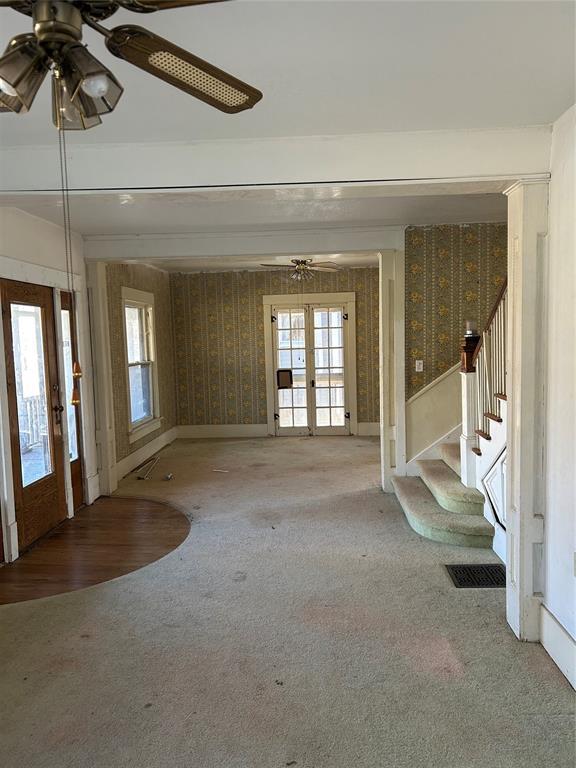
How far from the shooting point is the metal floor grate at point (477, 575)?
3372mm

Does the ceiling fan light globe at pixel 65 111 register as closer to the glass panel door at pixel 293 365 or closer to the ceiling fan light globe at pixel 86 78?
the ceiling fan light globe at pixel 86 78

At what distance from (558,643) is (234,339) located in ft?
21.8

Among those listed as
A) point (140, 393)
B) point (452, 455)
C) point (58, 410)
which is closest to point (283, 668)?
point (452, 455)

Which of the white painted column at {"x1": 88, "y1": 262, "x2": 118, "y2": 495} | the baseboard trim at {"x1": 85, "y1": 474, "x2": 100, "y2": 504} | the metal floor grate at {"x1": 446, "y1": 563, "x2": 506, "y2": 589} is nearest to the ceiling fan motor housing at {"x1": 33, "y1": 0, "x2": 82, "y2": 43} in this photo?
the metal floor grate at {"x1": 446, "y1": 563, "x2": 506, "y2": 589}

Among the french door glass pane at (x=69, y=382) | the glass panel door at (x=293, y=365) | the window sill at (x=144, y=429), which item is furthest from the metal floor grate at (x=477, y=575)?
the glass panel door at (x=293, y=365)

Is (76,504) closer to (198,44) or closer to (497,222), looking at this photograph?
(198,44)

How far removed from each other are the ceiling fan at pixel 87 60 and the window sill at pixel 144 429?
5422 millimetres

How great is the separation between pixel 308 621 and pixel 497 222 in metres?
3.97

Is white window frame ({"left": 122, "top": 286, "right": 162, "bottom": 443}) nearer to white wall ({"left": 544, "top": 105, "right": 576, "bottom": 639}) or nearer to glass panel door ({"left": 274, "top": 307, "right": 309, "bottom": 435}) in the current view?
glass panel door ({"left": 274, "top": 307, "right": 309, "bottom": 435})

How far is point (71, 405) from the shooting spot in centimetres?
501

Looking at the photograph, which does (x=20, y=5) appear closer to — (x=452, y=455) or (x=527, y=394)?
(x=527, y=394)

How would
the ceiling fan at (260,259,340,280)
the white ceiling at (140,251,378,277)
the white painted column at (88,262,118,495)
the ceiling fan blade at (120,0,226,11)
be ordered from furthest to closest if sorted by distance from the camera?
1. the white ceiling at (140,251,378,277)
2. the ceiling fan at (260,259,340,280)
3. the white painted column at (88,262,118,495)
4. the ceiling fan blade at (120,0,226,11)

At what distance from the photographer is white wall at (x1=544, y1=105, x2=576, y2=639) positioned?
94.0 inches

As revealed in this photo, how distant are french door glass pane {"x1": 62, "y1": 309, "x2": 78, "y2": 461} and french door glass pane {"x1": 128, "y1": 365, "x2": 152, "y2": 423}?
156cm
